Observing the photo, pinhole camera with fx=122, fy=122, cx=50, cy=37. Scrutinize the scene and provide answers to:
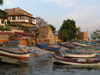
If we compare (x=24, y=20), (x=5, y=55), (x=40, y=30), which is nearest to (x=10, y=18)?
(x=24, y=20)

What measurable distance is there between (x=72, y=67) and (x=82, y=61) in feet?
7.23

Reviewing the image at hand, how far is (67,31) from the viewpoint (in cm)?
6519

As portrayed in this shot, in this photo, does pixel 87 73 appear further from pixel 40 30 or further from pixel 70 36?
pixel 70 36

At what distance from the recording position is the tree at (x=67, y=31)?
64188mm

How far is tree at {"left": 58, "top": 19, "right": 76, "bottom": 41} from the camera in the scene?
6419 centimetres

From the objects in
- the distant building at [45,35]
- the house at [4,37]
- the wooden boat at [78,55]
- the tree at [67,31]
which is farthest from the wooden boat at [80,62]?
the tree at [67,31]

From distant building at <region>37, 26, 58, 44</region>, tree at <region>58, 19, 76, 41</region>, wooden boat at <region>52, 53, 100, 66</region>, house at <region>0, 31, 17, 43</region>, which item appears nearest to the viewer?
wooden boat at <region>52, 53, 100, 66</region>

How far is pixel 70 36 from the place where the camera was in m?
65.8

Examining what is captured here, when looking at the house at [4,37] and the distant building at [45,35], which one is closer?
the house at [4,37]

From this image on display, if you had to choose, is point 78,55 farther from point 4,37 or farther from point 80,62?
point 4,37

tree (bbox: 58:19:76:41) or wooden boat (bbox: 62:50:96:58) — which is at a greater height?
tree (bbox: 58:19:76:41)

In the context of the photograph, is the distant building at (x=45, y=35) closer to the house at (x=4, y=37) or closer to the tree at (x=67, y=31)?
the tree at (x=67, y=31)

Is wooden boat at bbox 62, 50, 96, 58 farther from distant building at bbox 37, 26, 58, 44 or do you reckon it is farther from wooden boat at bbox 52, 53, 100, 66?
distant building at bbox 37, 26, 58, 44

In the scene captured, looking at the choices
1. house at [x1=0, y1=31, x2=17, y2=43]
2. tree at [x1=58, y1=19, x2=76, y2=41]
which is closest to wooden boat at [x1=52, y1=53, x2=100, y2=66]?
house at [x1=0, y1=31, x2=17, y2=43]
